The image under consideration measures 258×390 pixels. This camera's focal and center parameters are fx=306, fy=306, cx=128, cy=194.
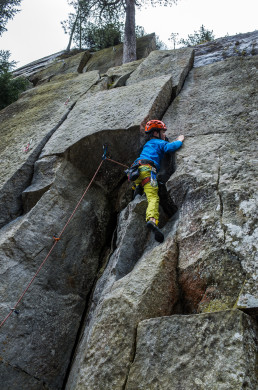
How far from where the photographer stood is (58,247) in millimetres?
5410

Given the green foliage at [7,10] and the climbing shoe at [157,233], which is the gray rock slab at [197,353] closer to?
the climbing shoe at [157,233]

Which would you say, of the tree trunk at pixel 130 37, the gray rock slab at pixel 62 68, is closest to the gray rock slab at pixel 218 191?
the tree trunk at pixel 130 37

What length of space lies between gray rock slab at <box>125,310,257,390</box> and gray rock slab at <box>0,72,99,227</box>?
3.90 meters

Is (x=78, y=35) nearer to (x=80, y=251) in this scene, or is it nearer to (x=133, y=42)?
(x=133, y=42)

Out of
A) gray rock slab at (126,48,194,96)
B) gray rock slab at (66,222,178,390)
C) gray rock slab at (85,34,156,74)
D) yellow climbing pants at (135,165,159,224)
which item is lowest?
gray rock slab at (66,222,178,390)

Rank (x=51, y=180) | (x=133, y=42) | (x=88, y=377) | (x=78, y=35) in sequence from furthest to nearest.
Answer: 1. (x=78, y=35)
2. (x=133, y=42)
3. (x=51, y=180)
4. (x=88, y=377)

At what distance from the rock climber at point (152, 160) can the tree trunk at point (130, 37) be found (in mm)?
6671

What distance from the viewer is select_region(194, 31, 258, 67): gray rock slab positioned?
7.81m

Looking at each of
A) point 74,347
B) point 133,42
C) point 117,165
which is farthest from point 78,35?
point 74,347

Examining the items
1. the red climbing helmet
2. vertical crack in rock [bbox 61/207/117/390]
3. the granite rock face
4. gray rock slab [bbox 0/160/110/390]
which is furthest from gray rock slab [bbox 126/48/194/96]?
vertical crack in rock [bbox 61/207/117/390]

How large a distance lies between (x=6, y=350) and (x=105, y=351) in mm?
1884

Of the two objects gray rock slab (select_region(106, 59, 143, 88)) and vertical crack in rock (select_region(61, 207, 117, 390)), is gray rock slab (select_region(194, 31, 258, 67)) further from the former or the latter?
vertical crack in rock (select_region(61, 207, 117, 390))

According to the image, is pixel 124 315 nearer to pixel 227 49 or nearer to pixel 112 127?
pixel 112 127

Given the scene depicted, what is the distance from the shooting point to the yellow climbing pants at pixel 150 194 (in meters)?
4.32
